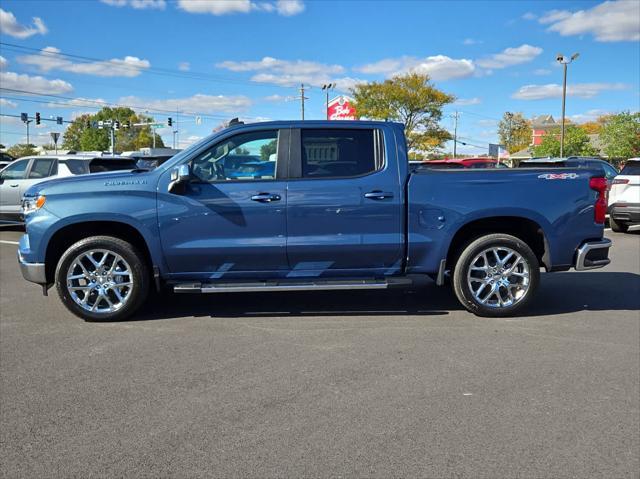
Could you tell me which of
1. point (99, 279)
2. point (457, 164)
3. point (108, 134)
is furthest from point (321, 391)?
point (108, 134)

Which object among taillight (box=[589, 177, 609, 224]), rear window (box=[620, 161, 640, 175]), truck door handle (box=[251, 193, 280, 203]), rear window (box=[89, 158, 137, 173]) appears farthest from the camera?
rear window (box=[89, 158, 137, 173])

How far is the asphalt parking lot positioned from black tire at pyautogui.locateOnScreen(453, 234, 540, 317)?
5.3 inches

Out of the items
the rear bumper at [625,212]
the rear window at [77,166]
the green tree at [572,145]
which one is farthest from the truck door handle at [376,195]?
the green tree at [572,145]

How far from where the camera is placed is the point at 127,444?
125 inches

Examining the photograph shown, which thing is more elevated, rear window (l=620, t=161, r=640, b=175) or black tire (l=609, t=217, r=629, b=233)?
rear window (l=620, t=161, r=640, b=175)

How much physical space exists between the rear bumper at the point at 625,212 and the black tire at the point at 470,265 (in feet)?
25.3

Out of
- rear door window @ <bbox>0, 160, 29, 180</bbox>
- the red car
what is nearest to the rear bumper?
the red car

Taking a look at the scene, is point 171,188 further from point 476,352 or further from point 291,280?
point 476,352

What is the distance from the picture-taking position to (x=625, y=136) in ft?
133

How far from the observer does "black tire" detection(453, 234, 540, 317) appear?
5684mm

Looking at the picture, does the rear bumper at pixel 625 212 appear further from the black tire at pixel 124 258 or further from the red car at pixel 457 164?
the black tire at pixel 124 258

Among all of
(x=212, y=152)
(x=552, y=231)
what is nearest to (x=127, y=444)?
(x=212, y=152)

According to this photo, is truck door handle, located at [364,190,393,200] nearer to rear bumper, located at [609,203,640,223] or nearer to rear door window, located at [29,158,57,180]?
rear bumper, located at [609,203,640,223]

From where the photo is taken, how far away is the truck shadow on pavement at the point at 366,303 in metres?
5.95
